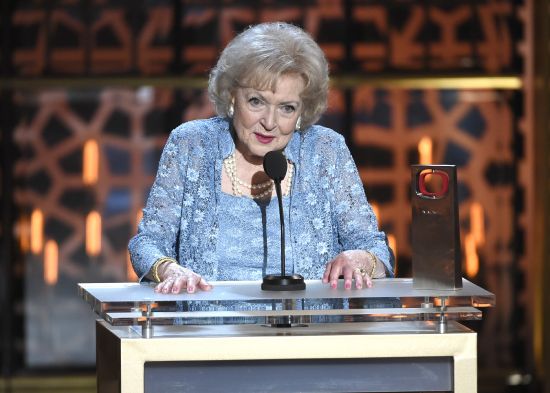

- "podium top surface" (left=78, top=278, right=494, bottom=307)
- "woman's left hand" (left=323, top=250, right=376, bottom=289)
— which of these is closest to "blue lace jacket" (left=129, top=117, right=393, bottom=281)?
"woman's left hand" (left=323, top=250, right=376, bottom=289)

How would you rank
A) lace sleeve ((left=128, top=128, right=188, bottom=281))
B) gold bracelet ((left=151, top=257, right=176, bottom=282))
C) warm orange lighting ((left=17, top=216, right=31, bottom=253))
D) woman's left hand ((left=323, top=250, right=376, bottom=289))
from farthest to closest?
warm orange lighting ((left=17, top=216, right=31, bottom=253)) < lace sleeve ((left=128, top=128, right=188, bottom=281)) < gold bracelet ((left=151, top=257, right=176, bottom=282)) < woman's left hand ((left=323, top=250, right=376, bottom=289))

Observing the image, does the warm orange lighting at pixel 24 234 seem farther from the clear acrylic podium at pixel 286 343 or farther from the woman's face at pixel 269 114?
the clear acrylic podium at pixel 286 343

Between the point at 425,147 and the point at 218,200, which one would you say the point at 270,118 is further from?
the point at 425,147

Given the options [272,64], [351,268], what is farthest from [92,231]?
[351,268]

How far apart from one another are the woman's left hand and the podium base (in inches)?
4.1

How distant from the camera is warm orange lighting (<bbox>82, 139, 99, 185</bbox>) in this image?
5883 mm

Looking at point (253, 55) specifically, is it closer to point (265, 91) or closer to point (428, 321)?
point (265, 91)

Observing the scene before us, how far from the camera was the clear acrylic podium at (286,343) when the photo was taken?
2.33 meters

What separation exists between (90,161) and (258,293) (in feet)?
11.4

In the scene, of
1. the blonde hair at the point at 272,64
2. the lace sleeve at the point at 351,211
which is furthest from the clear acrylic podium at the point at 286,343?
the blonde hair at the point at 272,64

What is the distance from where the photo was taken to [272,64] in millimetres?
3051

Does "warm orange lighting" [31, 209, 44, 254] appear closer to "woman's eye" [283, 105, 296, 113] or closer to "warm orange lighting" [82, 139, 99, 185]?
"warm orange lighting" [82, 139, 99, 185]

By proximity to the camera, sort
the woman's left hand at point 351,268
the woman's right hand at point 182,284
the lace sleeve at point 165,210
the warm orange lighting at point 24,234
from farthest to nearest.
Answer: the warm orange lighting at point 24,234
the lace sleeve at point 165,210
the woman's left hand at point 351,268
the woman's right hand at point 182,284

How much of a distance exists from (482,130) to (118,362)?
3834 millimetres
